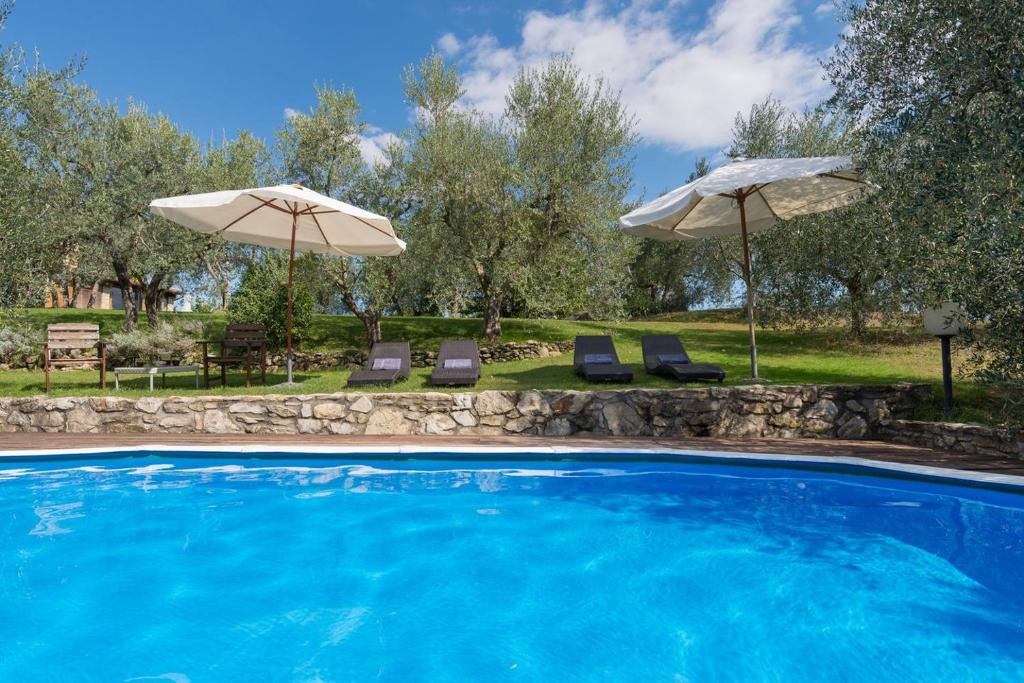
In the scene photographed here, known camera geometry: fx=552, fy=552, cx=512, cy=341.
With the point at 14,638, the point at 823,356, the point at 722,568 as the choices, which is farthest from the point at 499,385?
the point at 823,356

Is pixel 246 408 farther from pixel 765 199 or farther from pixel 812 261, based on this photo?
pixel 812 261

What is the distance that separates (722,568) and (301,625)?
9.81 feet

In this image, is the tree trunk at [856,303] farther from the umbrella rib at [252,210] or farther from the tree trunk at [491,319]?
the umbrella rib at [252,210]

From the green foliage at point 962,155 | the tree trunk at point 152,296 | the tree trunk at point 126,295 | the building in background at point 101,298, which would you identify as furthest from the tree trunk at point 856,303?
the building in background at point 101,298

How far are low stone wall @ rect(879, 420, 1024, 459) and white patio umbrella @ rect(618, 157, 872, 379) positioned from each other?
7.29 ft

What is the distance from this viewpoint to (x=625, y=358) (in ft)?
46.6

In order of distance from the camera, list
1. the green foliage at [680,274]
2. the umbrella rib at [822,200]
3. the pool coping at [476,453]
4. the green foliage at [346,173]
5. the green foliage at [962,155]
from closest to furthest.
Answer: the green foliage at [962,155] < the pool coping at [476,453] < the umbrella rib at [822,200] < the green foliage at [346,173] < the green foliage at [680,274]

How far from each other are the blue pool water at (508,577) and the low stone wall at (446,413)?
1.91 metres

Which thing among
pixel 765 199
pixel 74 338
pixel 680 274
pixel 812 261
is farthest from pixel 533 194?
pixel 680 274

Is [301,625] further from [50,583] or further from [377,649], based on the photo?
[50,583]

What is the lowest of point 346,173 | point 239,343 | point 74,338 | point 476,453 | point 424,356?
point 476,453

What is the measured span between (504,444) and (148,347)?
12.1 m

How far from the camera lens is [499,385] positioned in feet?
32.2

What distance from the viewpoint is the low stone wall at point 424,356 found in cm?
1574
